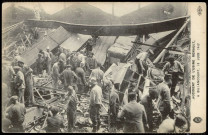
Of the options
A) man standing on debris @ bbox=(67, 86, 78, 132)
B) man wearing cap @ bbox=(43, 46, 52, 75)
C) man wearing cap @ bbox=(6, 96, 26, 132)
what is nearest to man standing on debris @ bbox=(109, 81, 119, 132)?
man standing on debris @ bbox=(67, 86, 78, 132)

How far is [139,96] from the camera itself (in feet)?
11.5

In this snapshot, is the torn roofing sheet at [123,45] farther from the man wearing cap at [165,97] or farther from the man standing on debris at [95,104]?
the man wearing cap at [165,97]

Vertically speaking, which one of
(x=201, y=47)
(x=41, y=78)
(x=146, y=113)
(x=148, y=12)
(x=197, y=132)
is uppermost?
(x=148, y=12)

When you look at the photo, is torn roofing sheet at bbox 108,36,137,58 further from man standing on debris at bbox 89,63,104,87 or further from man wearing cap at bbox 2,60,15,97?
man wearing cap at bbox 2,60,15,97

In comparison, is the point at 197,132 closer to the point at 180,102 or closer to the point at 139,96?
the point at 180,102

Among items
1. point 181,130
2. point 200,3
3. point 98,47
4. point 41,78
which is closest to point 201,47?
point 200,3

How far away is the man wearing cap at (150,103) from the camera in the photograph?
349 cm

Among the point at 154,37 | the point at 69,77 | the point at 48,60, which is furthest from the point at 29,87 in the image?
the point at 154,37

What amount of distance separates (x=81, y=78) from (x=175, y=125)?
1.33 meters

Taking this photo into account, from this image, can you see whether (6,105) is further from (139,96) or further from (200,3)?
(200,3)

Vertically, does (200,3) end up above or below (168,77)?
above

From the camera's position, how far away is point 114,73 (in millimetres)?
3541

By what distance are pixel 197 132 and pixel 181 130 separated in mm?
213

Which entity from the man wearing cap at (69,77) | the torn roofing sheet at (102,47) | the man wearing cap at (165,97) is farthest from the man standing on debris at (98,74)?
the man wearing cap at (165,97)
